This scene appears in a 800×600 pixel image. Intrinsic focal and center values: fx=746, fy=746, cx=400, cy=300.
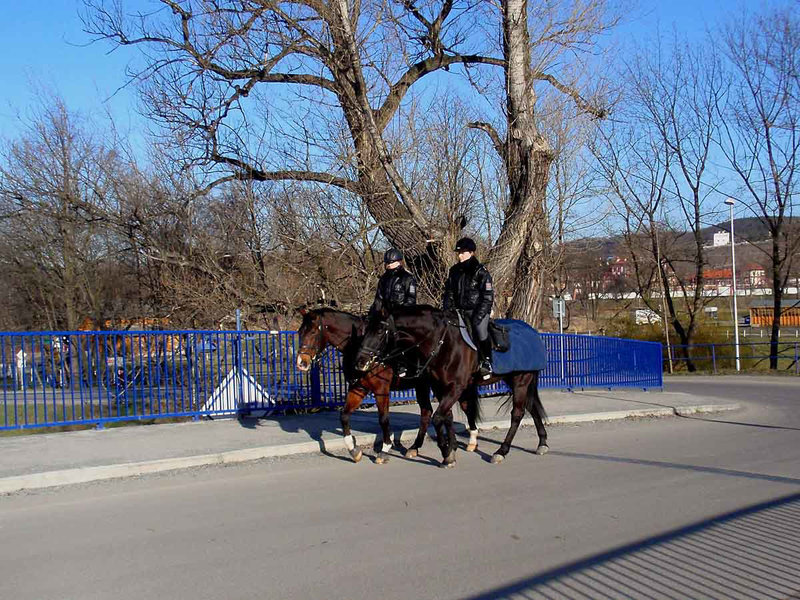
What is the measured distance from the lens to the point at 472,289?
1000 cm

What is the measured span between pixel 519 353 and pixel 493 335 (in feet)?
1.81

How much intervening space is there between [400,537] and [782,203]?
32.8m

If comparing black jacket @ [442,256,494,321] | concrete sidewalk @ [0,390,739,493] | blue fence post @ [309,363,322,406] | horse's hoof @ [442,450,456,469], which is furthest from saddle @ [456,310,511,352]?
blue fence post @ [309,363,322,406]

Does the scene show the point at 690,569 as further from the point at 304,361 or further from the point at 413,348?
the point at 304,361

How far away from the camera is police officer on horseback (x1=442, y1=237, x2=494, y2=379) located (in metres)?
9.81

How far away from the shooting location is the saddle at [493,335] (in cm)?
969

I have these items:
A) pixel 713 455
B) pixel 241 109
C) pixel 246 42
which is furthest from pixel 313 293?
pixel 713 455

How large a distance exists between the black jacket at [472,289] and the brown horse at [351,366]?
1141mm

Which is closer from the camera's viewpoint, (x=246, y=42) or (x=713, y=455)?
(x=713, y=455)

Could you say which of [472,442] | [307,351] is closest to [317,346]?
[307,351]

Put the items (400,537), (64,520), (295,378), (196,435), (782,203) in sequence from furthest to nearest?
(782,203), (295,378), (196,435), (64,520), (400,537)

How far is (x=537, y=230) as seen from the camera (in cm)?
1819

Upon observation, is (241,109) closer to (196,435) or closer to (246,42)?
(246,42)

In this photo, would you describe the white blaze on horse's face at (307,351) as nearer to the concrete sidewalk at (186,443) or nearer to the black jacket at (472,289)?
the black jacket at (472,289)
